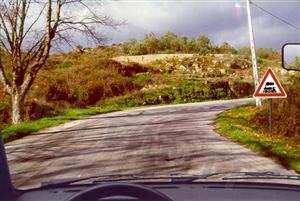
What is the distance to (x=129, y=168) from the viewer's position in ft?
44.2

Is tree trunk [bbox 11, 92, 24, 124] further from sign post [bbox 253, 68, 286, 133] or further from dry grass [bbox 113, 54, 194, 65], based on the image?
dry grass [bbox 113, 54, 194, 65]

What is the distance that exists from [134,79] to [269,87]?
31.3 metres

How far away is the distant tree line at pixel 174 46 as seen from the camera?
62.4 meters

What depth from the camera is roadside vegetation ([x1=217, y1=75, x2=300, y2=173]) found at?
15.8 meters

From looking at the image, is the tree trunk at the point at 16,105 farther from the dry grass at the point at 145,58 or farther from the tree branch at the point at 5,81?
the dry grass at the point at 145,58

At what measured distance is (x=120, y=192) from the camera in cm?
238

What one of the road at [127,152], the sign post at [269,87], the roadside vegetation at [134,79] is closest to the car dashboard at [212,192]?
the road at [127,152]

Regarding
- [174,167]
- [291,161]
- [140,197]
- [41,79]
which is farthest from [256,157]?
[41,79]

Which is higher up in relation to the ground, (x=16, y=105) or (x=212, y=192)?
(x=212, y=192)

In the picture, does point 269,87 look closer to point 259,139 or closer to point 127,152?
point 259,139

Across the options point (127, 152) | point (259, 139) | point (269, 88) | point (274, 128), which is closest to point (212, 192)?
point (127, 152)

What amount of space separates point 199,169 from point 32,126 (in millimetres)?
14369

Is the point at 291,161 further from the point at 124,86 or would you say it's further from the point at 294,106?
the point at 124,86

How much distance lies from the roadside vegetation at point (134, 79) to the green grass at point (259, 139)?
1152cm
